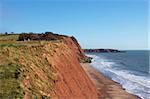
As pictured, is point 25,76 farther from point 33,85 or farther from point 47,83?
point 47,83

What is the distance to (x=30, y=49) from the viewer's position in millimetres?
20328

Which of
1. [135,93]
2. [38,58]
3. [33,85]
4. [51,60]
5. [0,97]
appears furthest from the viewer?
[135,93]

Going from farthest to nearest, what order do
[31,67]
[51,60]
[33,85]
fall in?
1. [51,60]
2. [31,67]
3. [33,85]

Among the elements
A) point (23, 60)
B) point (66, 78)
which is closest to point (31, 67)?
point (23, 60)

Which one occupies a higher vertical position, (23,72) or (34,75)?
(23,72)

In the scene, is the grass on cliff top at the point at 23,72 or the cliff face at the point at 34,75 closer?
the grass on cliff top at the point at 23,72

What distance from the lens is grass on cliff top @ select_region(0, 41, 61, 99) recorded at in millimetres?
14453

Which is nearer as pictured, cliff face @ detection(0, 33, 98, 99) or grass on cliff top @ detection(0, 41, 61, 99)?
grass on cliff top @ detection(0, 41, 61, 99)

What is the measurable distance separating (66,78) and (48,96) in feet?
21.3

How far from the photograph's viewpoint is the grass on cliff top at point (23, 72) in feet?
47.4

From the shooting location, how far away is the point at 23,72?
634 inches

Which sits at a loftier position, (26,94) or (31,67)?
(31,67)

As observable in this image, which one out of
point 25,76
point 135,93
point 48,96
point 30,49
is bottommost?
point 135,93

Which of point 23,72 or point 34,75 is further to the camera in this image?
point 34,75
